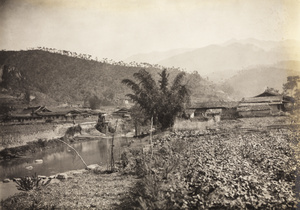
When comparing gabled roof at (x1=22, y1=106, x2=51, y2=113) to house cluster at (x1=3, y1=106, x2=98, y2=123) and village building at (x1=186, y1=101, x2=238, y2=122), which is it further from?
village building at (x1=186, y1=101, x2=238, y2=122)

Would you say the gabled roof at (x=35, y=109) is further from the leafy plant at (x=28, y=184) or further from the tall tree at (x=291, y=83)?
the tall tree at (x=291, y=83)

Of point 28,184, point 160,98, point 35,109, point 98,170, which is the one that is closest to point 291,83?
point 160,98

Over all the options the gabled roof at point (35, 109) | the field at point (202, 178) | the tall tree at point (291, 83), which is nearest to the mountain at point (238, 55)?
the tall tree at point (291, 83)

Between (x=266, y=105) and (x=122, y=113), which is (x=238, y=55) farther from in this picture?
(x=122, y=113)

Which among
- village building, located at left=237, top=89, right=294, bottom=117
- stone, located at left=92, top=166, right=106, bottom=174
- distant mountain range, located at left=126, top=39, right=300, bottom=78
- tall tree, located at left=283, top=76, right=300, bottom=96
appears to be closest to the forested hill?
distant mountain range, located at left=126, top=39, right=300, bottom=78

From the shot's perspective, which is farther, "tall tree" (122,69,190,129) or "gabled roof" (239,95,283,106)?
"tall tree" (122,69,190,129)

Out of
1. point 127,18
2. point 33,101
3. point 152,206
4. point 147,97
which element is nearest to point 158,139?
point 147,97

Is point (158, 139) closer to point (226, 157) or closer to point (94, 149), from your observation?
point (226, 157)
